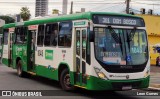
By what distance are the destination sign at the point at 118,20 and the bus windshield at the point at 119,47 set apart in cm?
24

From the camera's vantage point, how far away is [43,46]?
17.0m

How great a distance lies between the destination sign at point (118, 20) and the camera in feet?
42.9

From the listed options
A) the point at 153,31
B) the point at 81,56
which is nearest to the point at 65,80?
the point at 81,56

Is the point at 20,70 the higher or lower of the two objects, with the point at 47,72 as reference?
lower

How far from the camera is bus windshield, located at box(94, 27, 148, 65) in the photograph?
41.8ft

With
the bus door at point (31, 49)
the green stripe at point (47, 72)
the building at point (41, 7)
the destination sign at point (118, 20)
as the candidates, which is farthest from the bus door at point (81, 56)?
the building at point (41, 7)

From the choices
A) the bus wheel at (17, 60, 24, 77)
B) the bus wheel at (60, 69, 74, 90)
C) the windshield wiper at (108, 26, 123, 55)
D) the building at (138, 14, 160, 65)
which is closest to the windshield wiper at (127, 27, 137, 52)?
the windshield wiper at (108, 26, 123, 55)

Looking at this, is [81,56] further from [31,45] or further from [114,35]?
[31,45]

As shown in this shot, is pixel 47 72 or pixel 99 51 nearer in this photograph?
pixel 99 51

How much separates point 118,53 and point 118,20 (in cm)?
126

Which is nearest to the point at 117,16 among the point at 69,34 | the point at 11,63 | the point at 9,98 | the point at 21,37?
the point at 69,34

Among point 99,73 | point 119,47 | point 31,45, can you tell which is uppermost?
point 119,47

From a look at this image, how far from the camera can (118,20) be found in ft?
44.1

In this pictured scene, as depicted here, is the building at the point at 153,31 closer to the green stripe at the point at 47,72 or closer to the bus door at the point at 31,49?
the bus door at the point at 31,49
